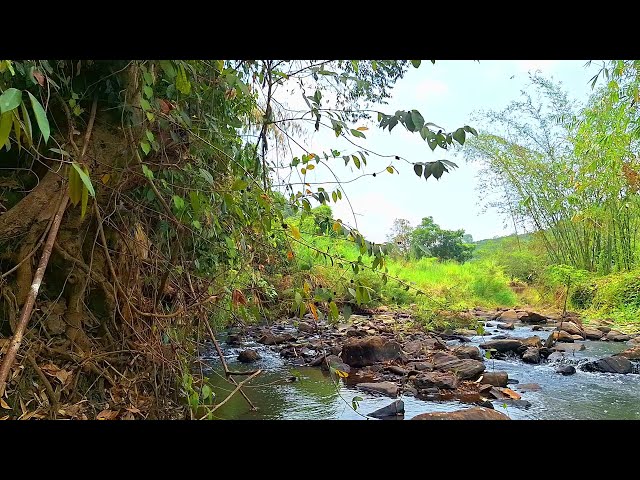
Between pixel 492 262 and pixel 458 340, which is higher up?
pixel 492 262

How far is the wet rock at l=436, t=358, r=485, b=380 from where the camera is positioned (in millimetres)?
3812

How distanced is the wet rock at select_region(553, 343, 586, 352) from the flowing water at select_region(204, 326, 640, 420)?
352 millimetres

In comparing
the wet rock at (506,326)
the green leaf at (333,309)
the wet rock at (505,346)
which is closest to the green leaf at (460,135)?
the green leaf at (333,309)

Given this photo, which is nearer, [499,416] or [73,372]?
[73,372]

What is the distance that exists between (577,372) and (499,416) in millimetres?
1684

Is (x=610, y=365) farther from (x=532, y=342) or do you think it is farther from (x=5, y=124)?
(x=5, y=124)

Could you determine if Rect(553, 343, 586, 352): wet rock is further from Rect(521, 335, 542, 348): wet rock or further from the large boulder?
the large boulder

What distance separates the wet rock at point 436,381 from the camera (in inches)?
142

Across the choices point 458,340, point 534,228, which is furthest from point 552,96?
point 458,340

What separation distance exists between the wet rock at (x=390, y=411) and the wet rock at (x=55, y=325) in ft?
6.00

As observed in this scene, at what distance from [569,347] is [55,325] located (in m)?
4.61

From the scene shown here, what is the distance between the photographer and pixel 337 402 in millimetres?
3264
